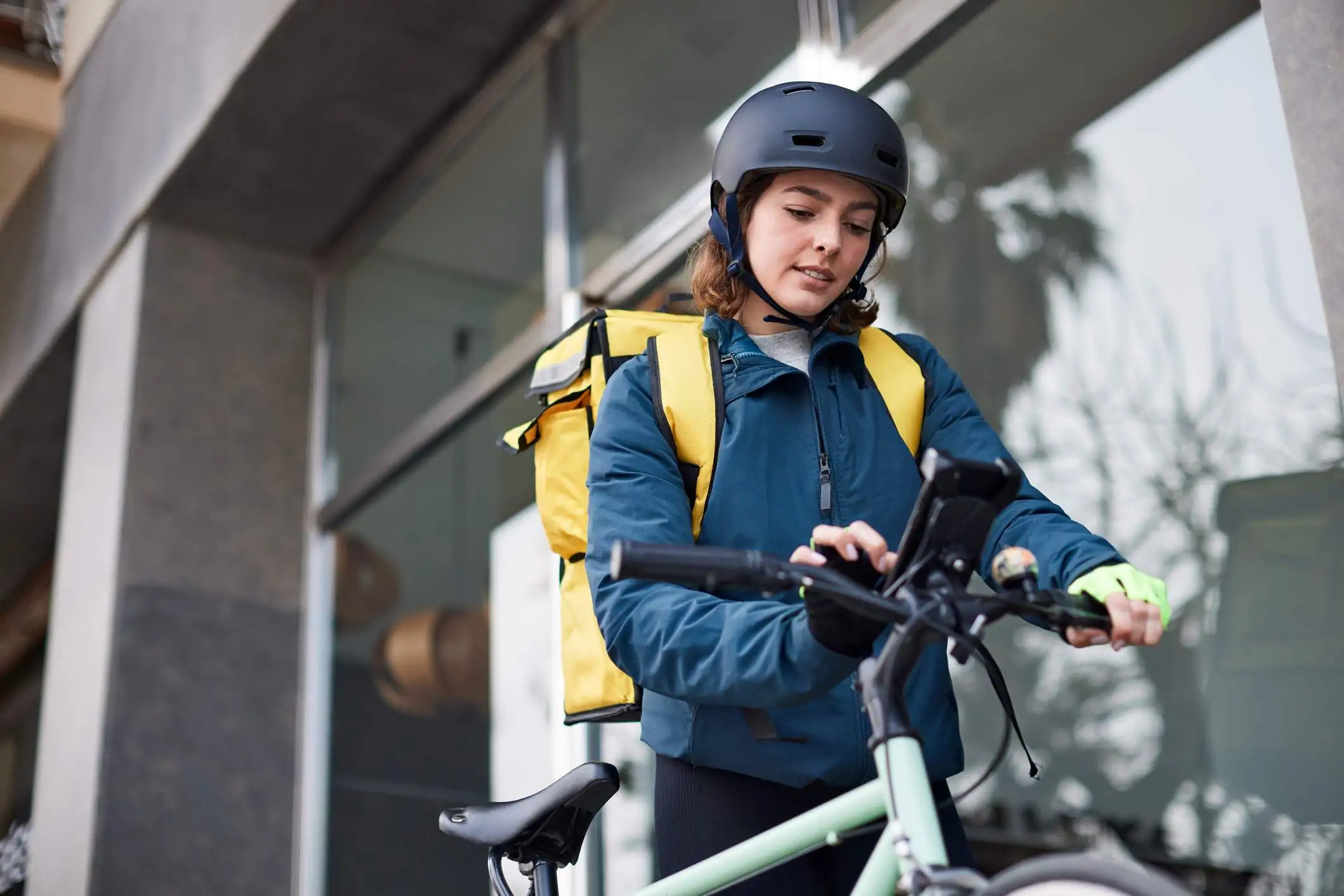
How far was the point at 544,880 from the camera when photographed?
6.93 feet

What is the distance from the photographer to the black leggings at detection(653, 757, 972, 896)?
190 centimetres

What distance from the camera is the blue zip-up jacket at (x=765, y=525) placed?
1687 mm

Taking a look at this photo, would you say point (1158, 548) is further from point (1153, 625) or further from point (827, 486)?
point (1153, 625)

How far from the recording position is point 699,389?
203 centimetres

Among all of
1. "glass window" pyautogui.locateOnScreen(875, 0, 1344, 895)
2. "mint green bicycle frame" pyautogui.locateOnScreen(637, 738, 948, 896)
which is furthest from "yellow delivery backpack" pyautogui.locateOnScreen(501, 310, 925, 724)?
"glass window" pyautogui.locateOnScreen(875, 0, 1344, 895)

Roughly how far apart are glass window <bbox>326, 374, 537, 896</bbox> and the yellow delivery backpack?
9.73 feet

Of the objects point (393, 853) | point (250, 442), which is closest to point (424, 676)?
point (393, 853)

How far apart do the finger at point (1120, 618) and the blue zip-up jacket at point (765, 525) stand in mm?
122

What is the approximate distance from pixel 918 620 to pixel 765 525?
513mm

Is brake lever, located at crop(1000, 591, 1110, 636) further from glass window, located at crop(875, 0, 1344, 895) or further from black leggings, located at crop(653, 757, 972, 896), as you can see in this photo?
glass window, located at crop(875, 0, 1344, 895)

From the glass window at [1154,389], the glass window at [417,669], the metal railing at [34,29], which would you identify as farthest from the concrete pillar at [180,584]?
the glass window at [1154,389]

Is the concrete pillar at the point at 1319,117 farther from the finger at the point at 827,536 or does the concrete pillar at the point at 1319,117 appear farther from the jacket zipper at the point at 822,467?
the finger at the point at 827,536

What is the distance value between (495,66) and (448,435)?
1324mm

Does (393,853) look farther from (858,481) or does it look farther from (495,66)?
(858,481)
